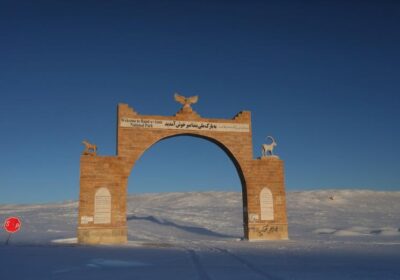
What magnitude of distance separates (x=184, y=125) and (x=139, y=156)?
287 centimetres

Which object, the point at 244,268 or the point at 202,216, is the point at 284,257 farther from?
the point at 202,216

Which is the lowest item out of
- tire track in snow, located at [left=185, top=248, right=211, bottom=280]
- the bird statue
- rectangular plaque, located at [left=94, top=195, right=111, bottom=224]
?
tire track in snow, located at [left=185, top=248, right=211, bottom=280]

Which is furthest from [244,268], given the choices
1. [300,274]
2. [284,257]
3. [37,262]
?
[37,262]

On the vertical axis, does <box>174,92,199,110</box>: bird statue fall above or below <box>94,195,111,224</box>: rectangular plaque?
above

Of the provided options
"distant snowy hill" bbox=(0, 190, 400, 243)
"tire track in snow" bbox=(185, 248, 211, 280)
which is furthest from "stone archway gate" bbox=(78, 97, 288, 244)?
"tire track in snow" bbox=(185, 248, 211, 280)

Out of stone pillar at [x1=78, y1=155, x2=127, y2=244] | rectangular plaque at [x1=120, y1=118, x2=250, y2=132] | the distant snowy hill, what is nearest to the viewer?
stone pillar at [x1=78, y1=155, x2=127, y2=244]

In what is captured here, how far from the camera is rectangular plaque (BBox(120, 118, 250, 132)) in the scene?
1906 cm

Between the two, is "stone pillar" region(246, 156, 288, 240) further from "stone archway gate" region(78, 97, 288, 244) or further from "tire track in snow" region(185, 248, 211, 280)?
"tire track in snow" region(185, 248, 211, 280)

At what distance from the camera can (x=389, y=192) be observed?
62.9 metres

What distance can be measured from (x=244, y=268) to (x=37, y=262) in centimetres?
544

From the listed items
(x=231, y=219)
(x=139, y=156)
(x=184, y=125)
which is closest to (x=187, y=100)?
(x=184, y=125)

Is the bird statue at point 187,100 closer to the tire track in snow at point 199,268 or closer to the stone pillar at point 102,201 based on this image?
the stone pillar at point 102,201

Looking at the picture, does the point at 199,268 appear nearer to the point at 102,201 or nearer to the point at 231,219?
the point at 102,201

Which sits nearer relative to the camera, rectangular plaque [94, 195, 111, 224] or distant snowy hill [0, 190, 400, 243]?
rectangular plaque [94, 195, 111, 224]
